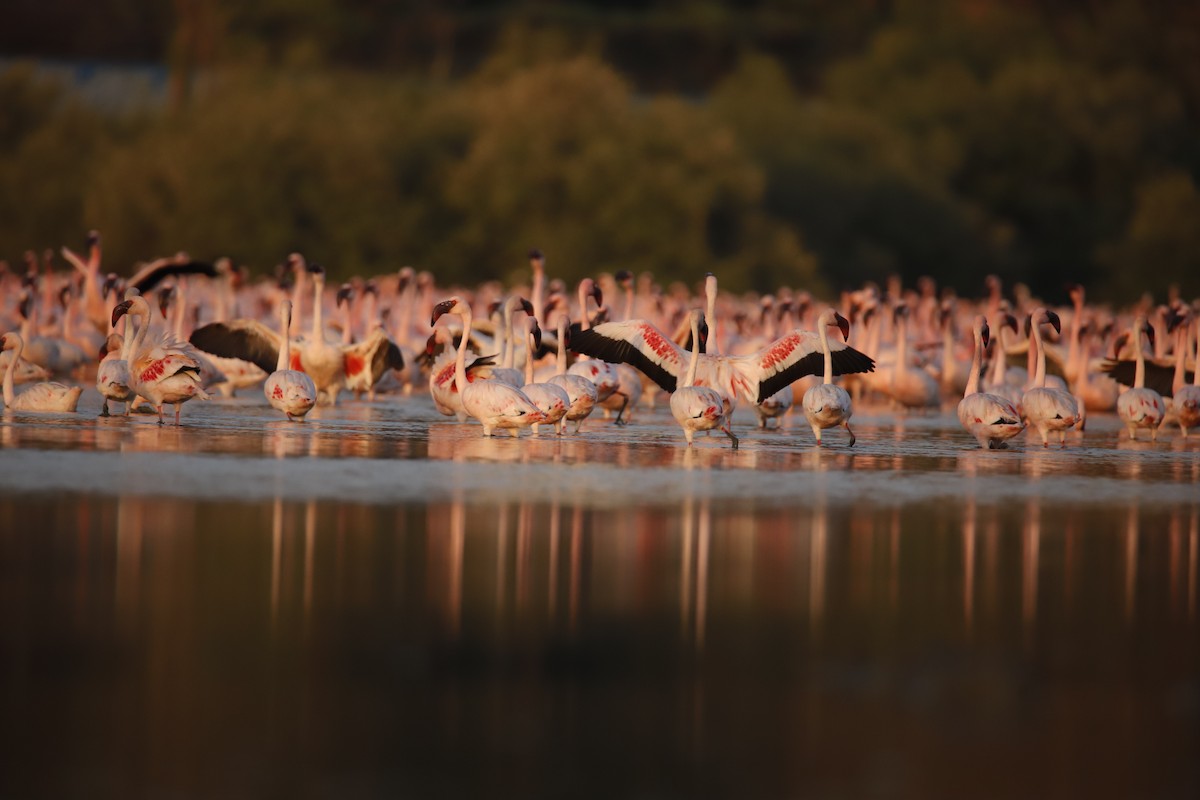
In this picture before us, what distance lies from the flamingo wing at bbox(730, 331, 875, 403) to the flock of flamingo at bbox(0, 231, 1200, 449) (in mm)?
14

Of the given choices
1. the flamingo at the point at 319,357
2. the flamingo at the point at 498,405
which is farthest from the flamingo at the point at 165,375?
the flamingo at the point at 319,357

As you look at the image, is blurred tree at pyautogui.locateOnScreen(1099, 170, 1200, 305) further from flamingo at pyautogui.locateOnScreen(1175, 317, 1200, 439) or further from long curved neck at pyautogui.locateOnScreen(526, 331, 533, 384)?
long curved neck at pyautogui.locateOnScreen(526, 331, 533, 384)

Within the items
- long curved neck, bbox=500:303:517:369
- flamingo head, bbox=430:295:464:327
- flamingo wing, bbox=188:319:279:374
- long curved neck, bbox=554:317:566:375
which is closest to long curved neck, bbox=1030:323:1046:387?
long curved neck, bbox=554:317:566:375

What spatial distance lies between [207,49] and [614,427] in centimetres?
3635

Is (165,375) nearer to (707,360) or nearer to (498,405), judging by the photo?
(498,405)

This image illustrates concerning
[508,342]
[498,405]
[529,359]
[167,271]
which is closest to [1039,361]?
[529,359]

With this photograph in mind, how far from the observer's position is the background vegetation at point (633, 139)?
39875mm

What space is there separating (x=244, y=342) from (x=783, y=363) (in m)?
5.07

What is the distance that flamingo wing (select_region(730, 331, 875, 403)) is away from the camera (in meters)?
14.3

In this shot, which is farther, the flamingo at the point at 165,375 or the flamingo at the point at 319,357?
the flamingo at the point at 319,357

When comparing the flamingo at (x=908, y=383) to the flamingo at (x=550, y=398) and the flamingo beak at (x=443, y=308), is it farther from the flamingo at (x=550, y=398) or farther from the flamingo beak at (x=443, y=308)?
the flamingo at (x=550, y=398)

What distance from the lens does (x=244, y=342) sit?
16625 mm

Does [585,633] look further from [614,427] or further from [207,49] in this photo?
[207,49]

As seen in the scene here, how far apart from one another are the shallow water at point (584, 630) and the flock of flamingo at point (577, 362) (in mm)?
2084
